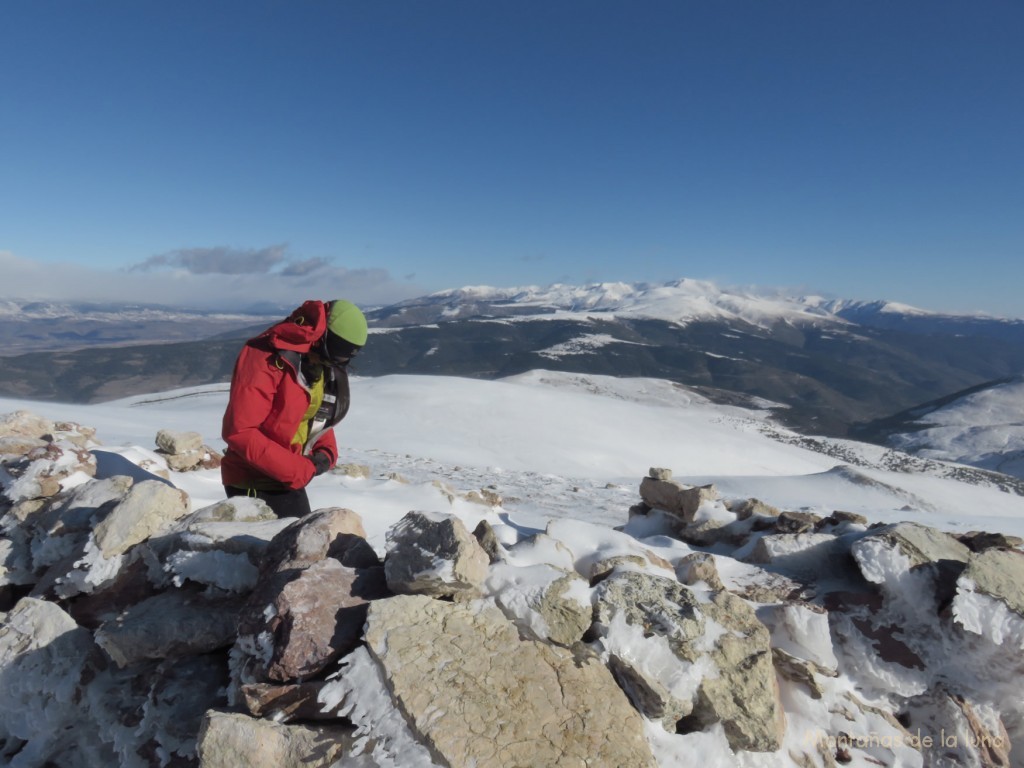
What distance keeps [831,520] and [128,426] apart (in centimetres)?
2230

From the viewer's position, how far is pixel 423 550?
4.12 m

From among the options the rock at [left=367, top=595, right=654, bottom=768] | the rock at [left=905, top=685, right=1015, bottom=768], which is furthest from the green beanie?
the rock at [left=905, top=685, right=1015, bottom=768]

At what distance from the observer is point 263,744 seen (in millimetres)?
3029

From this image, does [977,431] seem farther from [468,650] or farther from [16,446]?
[16,446]

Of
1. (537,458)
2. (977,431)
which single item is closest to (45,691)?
(537,458)

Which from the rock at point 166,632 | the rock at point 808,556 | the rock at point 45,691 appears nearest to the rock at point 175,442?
the rock at point 45,691

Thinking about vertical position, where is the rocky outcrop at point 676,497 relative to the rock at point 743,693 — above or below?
below

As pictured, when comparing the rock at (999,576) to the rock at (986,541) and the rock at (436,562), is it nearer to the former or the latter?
the rock at (986,541)

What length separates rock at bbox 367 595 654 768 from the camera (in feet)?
10.0

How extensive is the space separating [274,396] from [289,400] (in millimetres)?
143

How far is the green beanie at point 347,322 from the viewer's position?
16.7ft

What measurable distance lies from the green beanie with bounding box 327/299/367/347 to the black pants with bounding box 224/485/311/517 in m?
2.06

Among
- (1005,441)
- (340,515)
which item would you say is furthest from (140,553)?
(1005,441)

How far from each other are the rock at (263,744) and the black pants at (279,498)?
114 inches
